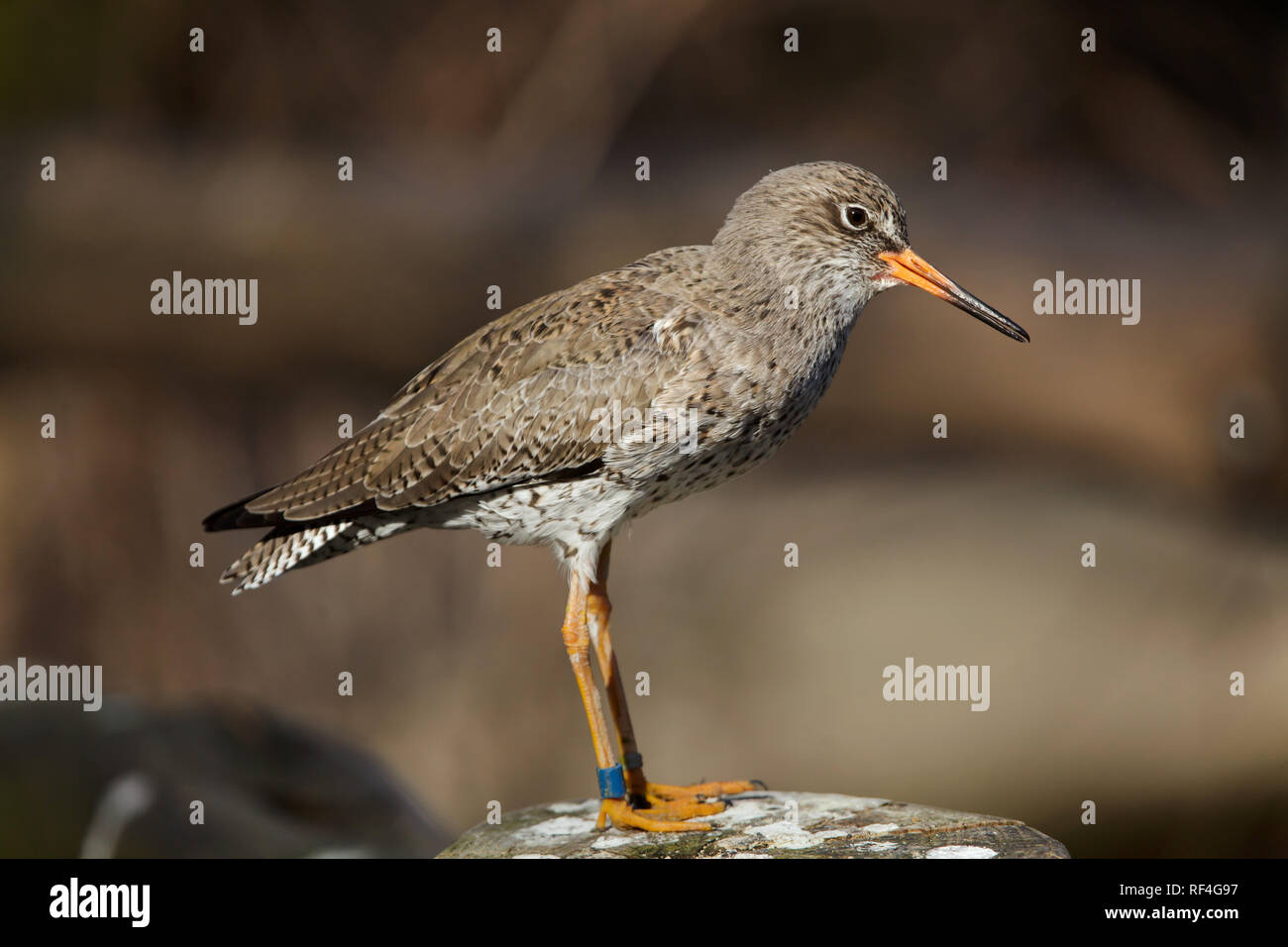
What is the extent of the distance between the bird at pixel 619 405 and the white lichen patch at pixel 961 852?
3.33 feet

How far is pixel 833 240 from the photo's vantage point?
16.7ft

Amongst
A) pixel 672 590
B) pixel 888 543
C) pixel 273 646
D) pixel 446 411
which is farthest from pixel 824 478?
pixel 446 411

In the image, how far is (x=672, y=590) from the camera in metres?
10.5

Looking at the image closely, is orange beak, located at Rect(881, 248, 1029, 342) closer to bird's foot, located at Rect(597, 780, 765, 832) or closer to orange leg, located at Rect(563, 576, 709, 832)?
orange leg, located at Rect(563, 576, 709, 832)

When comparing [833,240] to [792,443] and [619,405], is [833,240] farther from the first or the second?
[792,443]

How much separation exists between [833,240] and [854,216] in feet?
Result: 0.44

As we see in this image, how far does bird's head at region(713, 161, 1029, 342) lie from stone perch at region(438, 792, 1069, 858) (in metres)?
2.07

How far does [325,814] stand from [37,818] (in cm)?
162

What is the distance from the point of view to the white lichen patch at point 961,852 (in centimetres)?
491

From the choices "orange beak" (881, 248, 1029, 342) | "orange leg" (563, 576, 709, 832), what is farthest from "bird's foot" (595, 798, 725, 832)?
"orange beak" (881, 248, 1029, 342)

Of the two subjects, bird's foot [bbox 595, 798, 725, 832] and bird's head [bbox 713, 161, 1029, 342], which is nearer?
bird's head [bbox 713, 161, 1029, 342]

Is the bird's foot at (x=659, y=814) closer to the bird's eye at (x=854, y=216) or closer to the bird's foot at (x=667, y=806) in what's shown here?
the bird's foot at (x=667, y=806)

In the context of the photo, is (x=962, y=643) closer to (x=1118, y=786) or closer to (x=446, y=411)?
(x=1118, y=786)

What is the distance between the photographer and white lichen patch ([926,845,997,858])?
4.91m
